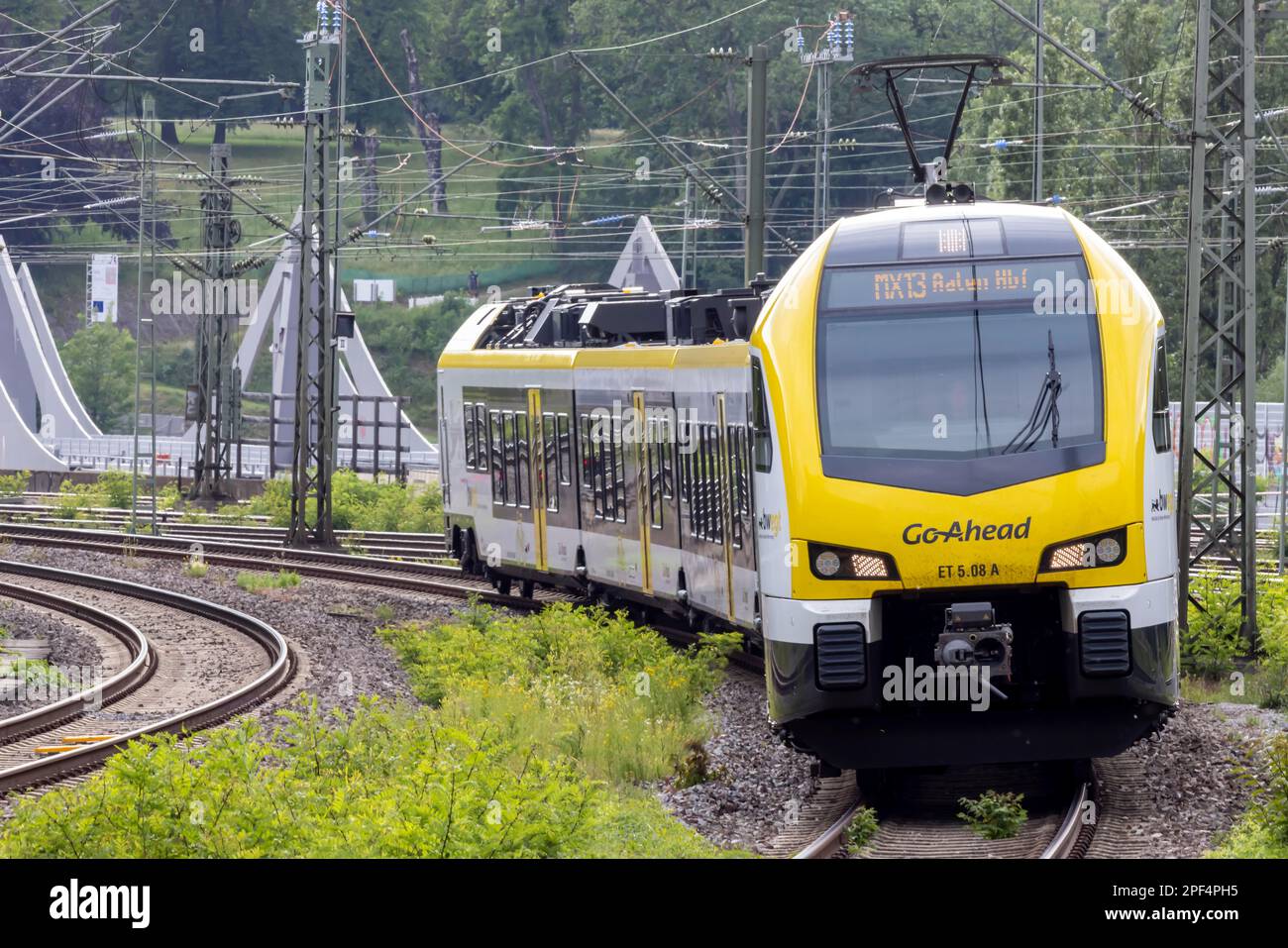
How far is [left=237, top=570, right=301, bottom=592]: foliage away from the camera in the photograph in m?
29.9

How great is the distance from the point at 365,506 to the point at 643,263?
10.6 m

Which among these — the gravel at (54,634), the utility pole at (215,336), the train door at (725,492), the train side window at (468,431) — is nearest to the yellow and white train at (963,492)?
the train door at (725,492)

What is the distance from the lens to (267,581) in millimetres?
30203

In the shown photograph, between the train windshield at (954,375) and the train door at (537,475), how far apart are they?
38.1 ft

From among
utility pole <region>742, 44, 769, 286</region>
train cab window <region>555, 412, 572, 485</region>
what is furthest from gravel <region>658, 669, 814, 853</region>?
utility pole <region>742, 44, 769, 286</region>

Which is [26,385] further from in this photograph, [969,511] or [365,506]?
[969,511]

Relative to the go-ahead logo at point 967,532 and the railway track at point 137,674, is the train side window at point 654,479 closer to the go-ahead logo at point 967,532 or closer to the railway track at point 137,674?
the railway track at point 137,674

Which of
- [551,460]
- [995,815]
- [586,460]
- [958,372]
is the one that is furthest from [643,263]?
[995,815]

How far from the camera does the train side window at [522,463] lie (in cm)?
2466

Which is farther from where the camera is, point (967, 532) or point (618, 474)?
point (618, 474)

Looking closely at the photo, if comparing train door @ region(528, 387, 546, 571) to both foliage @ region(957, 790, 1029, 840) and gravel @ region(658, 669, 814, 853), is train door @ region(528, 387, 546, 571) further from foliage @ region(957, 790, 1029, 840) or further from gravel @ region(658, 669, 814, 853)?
foliage @ region(957, 790, 1029, 840)
